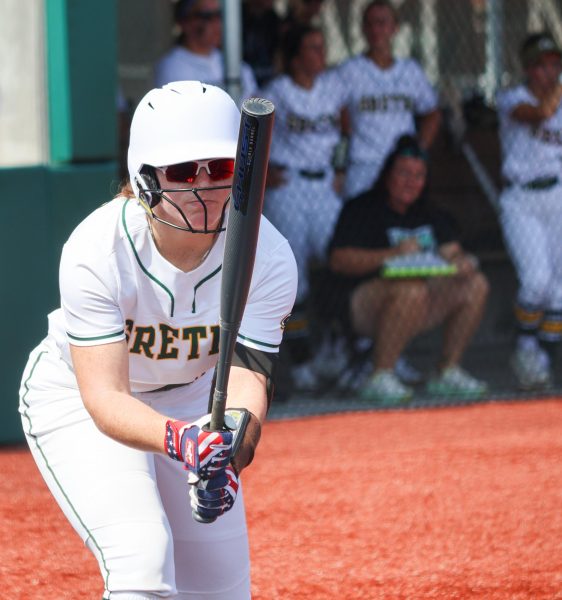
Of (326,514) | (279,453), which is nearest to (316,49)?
(279,453)

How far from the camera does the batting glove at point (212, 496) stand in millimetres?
2407

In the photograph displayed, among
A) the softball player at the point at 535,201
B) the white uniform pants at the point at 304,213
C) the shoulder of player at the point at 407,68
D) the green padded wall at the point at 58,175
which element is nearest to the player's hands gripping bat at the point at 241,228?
the green padded wall at the point at 58,175

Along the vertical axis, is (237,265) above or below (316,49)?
above

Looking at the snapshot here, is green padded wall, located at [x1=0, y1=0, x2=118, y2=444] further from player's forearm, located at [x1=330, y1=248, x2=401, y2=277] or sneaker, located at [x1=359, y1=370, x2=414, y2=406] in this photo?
sneaker, located at [x1=359, y1=370, x2=414, y2=406]

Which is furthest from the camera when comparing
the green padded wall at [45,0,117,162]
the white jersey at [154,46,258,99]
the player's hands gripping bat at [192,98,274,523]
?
the white jersey at [154,46,258,99]

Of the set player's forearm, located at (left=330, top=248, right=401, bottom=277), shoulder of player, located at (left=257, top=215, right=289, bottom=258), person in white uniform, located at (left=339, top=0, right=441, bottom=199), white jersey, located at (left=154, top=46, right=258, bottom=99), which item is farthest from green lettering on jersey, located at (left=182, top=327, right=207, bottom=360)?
person in white uniform, located at (left=339, top=0, right=441, bottom=199)

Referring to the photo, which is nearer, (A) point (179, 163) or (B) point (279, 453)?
(A) point (179, 163)

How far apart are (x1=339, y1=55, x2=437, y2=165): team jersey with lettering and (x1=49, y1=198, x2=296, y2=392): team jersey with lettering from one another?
430 cm

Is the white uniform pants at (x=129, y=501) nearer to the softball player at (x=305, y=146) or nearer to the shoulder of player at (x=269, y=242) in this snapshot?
the shoulder of player at (x=269, y=242)

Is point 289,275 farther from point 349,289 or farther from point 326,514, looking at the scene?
point 349,289

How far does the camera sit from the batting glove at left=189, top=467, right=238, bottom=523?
241 centimetres

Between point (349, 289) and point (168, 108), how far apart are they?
4.19 m

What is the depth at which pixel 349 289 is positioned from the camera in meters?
6.79

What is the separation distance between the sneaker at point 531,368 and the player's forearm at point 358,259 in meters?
1.06
